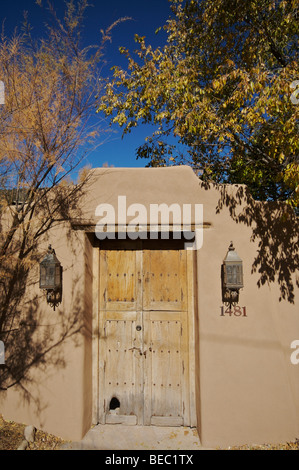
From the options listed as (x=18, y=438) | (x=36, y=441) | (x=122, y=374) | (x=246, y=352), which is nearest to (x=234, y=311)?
(x=246, y=352)

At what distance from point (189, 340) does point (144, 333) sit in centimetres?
64

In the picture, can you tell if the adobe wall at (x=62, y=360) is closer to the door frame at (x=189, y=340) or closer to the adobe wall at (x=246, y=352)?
the door frame at (x=189, y=340)

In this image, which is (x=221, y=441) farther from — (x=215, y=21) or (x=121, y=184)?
(x=215, y=21)

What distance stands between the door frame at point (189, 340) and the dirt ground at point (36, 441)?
1.91 ft

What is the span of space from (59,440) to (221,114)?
575 cm

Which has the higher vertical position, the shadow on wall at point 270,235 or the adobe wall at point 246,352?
the shadow on wall at point 270,235

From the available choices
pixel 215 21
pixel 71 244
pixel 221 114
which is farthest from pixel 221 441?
pixel 215 21

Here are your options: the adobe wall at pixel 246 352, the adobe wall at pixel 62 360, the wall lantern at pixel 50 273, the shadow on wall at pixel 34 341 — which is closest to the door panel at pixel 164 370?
the adobe wall at pixel 246 352

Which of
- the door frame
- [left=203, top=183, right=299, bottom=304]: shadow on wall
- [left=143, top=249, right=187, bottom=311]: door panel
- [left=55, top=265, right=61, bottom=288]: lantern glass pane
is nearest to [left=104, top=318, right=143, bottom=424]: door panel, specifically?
the door frame

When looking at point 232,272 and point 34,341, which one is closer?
point 232,272

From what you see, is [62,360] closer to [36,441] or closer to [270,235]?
[36,441]

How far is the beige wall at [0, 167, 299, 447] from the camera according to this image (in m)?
3.70

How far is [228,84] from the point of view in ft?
20.1

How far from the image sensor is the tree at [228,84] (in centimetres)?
387
